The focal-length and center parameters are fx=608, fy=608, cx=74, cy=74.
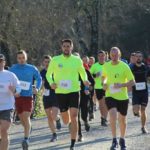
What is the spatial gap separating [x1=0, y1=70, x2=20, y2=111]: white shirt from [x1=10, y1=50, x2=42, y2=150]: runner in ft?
5.36

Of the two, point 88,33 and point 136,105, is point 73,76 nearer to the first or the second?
point 136,105

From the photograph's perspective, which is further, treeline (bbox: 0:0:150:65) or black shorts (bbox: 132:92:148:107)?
treeline (bbox: 0:0:150:65)

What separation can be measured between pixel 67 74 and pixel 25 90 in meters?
1.02

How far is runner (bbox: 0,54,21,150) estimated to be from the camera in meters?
9.95

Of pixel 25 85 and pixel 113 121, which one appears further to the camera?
pixel 25 85

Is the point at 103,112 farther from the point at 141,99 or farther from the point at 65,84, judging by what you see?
the point at 65,84

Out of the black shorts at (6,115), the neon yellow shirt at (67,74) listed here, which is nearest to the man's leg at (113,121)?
the neon yellow shirt at (67,74)

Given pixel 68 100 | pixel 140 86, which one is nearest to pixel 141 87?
pixel 140 86

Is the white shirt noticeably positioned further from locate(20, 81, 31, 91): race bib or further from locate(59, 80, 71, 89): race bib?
locate(20, 81, 31, 91): race bib

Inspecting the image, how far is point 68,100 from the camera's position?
1151 centimetres

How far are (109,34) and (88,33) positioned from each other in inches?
180

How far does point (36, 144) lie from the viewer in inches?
507

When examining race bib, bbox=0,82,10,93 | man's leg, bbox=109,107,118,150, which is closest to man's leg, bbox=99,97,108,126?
man's leg, bbox=109,107,118,150

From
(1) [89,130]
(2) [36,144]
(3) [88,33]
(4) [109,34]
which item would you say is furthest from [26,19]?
(4) [109,34]
